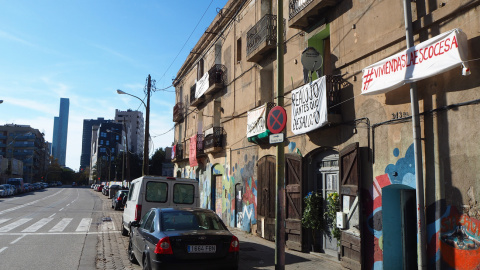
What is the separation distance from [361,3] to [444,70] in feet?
12.4

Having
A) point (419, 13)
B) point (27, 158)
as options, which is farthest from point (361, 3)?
point (27, 158)

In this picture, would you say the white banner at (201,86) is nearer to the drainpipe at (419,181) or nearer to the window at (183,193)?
the window at (183,193)

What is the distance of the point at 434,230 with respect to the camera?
6.89 meters

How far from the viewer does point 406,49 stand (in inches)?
292

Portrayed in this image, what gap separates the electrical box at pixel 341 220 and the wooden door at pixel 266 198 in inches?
159

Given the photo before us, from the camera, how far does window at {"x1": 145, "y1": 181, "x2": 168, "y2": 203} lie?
38.9 ft

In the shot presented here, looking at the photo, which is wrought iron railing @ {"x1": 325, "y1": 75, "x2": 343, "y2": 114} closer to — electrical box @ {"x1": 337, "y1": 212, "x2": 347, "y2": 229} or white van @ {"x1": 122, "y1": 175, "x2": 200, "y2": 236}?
electrical box @ {"x1": 337, "y1": 212, "x2": 347, "y2": 229}

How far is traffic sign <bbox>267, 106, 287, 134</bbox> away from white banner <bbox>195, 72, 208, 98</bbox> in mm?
13454

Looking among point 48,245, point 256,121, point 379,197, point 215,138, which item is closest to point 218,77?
point 215,138

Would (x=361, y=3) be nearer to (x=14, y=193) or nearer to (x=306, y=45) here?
(x=306, y=45)

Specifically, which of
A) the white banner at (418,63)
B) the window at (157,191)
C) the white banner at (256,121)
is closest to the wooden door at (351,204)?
the white banner at (418,63)

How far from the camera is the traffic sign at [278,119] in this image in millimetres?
7625

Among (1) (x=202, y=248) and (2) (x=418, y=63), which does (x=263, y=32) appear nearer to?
(2) (x=418, y=63)

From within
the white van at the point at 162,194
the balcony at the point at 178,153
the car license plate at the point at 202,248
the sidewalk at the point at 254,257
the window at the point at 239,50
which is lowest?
the sidewalk at the point at 254,257
